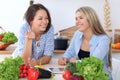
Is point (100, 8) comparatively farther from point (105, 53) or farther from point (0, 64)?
point (0, 64)

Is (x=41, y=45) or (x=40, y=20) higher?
(x=40, y=20)

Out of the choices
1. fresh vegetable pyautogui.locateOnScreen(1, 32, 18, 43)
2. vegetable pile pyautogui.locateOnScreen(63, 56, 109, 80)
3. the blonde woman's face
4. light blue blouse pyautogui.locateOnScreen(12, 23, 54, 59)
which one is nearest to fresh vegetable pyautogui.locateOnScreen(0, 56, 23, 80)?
vegetable pile pyautogui.locateOnScreen(63, 56, 109, 80)

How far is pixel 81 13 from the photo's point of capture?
6.66ft

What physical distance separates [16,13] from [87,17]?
45.7 inches

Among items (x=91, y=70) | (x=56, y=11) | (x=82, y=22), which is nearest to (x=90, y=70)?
(x=91, y=70)

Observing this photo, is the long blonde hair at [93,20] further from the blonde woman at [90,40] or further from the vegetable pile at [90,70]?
the vegetable pile at [90,70]

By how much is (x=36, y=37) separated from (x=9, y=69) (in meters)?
0.83

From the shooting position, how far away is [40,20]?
2.05 m

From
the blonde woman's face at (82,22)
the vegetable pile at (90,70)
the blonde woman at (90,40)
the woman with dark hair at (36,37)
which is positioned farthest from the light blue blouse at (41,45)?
the vegetable pile at (90,70)

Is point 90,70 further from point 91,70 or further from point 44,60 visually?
point 44,60

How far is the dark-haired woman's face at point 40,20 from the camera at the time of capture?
2.05 metres

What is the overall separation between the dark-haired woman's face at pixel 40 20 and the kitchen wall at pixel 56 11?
2.75ft

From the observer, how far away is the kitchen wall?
9.61 ft

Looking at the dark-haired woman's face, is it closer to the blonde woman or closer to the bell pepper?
the blonde woman
